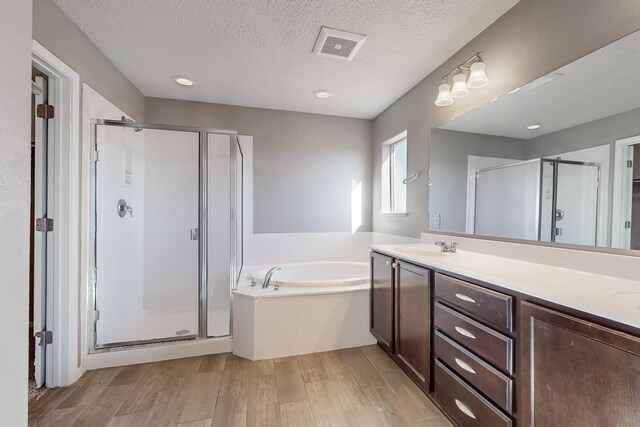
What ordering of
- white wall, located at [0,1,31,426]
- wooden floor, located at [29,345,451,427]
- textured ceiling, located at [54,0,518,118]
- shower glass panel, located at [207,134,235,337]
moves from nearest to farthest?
white wall, located at [0,1,31,426], wooden floor, located at [29,345,451,427], textured ceiling, located at [54,0,518,118], shower glass panel, located at [207,134,235,337]

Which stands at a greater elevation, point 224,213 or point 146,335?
point 224,213

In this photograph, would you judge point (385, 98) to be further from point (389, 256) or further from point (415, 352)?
point (415, 352)

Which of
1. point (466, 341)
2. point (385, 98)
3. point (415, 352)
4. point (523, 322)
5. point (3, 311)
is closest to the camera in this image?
point (3, 311)

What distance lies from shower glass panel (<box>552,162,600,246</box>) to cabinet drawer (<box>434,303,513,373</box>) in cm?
61

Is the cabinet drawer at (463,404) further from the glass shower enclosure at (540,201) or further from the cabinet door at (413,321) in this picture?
the glass shower enclosure at (540,201)

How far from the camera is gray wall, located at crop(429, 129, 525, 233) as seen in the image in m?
1.77

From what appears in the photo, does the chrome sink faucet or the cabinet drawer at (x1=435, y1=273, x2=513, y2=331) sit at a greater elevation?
the chrome sink faucet

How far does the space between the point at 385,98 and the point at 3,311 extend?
2857mm

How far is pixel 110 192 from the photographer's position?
2.13m

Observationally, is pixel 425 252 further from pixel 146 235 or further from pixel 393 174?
pixel 146 235

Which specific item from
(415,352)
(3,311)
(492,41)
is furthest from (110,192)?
(492,41)

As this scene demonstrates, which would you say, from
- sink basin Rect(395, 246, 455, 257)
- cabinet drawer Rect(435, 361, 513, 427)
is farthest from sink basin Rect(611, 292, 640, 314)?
sink basin Rect(395, 246, 455, 257)

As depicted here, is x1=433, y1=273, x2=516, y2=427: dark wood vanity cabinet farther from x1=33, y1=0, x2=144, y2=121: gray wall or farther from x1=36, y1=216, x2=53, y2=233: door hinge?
x1=33, y1=0, x2=144, y2=121: gray wall

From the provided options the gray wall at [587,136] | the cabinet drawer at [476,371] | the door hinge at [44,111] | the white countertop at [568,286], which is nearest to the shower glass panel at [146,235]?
the door hinge at [44,111]
